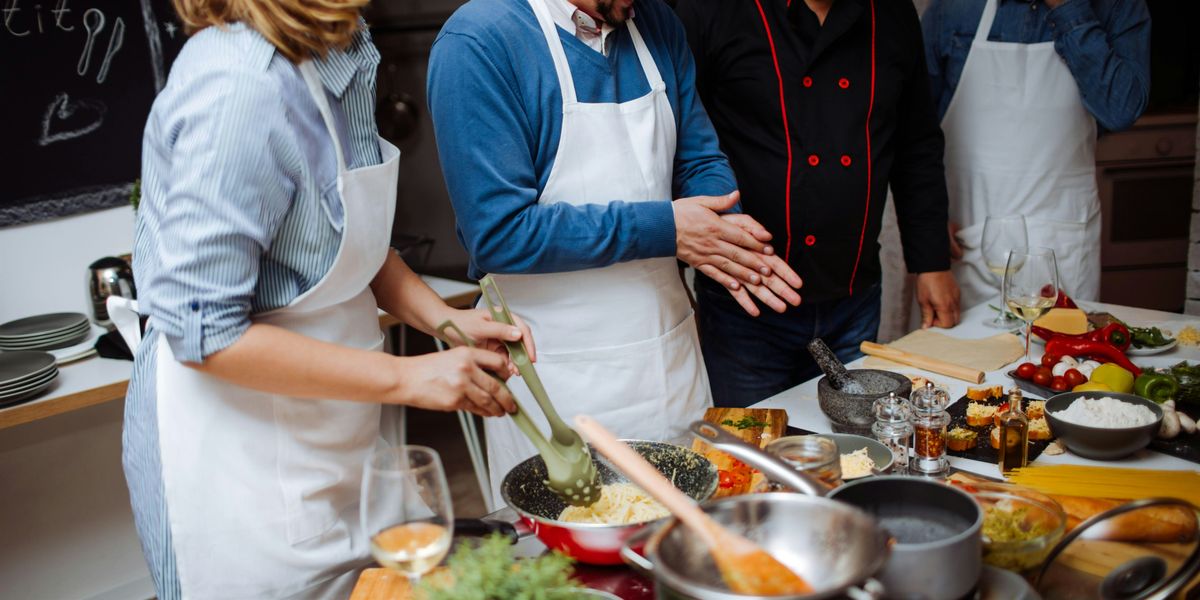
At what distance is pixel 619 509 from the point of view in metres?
1.38

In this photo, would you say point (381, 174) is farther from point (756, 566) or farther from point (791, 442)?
point (756, 566)

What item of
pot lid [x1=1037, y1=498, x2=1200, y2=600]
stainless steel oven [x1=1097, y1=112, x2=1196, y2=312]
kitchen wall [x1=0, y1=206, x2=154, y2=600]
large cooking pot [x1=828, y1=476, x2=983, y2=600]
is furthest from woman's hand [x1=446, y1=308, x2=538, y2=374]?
stainless steel oven [x1=1097, y1=112, x2=1196, y2=312]

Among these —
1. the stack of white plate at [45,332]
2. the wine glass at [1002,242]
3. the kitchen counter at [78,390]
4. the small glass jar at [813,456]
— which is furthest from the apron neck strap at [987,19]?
the stack of white plate at [45,332]

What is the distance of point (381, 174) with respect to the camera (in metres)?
1.56

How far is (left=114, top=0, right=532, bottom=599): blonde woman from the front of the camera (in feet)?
4.28

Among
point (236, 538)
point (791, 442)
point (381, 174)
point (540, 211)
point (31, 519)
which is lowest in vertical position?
point (31, 519)

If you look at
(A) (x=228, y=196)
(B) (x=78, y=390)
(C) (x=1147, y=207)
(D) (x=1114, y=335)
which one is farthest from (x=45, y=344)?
Result: (C) (x=1147, y=207)

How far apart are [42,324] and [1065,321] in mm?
2885

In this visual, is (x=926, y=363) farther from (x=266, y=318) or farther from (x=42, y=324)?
(x=42, y=324)

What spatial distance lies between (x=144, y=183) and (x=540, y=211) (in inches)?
27.2

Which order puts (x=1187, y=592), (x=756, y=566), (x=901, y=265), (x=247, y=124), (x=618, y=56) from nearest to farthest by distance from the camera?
1. (x=756, y=566)
2. (x=1187, y=592)
3. (x=247, y=124)
4. (x=618, y=56)
5. (x=901, y=265)

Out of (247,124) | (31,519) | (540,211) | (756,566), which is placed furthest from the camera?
(31,519)

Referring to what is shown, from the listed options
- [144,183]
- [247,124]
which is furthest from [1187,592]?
[144,183]

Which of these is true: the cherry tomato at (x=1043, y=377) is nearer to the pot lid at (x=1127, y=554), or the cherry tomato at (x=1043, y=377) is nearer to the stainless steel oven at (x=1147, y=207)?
the pot lid at (x=1127, y=554)
